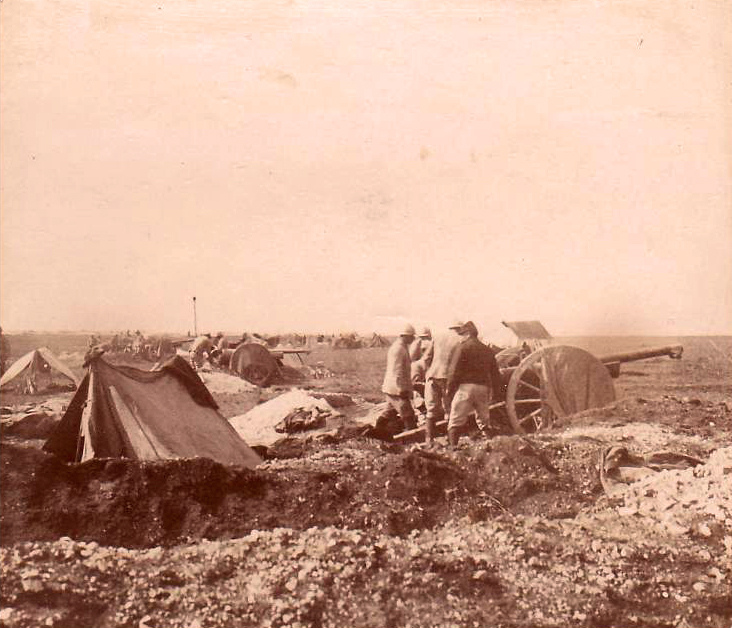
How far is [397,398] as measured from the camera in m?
A: 4.79

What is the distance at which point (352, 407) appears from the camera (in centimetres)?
500

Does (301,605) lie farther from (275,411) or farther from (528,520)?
(275,411)

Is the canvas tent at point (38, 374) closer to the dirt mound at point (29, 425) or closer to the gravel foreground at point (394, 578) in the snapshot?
the dirt mound at point (29, 425)

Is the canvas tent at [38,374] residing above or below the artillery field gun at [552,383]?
above

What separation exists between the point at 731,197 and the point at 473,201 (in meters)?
1.75

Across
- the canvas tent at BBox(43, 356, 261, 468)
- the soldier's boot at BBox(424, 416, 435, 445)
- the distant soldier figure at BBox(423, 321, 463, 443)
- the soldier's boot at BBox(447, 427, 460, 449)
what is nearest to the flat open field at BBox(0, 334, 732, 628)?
the canvas tent at BBox(43, 356, 261, 468)

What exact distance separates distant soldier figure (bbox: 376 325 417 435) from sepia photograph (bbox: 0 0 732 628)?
28 mm

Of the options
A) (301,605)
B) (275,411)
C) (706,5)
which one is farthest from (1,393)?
(706,5)

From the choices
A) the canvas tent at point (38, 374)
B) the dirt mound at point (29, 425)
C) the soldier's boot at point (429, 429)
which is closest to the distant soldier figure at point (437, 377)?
the soldier's boot at point (429, 429)

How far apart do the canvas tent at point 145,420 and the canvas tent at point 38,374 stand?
158 millimetres

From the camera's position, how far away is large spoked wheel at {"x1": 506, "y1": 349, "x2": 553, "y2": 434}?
4992 mm

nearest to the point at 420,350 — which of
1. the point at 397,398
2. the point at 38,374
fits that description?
the point at 397,398

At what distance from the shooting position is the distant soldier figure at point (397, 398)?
470 cm

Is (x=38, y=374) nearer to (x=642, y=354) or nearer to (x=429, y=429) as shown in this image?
(x=429, y=429)
